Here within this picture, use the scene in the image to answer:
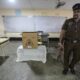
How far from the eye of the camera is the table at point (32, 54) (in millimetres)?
4523

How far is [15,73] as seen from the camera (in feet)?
11.3

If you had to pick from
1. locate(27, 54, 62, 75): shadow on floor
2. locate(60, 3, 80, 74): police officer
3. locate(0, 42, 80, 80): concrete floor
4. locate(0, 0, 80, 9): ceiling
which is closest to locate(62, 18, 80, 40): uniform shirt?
locate(60, 3, 80, 74): police officer

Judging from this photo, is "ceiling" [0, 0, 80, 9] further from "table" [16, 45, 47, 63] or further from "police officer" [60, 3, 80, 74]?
"police officer" [60, 3, 80, 74]

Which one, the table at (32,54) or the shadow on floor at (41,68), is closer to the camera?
the shadow on floor at (41,68)

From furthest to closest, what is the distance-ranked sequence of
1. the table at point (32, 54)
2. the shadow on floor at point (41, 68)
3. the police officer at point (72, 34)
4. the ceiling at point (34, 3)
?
the ceiling at point (34, 3) → the table at point (32, 54) → the shadow on floor at point (41, 68) → the police officer at point (72, 34)

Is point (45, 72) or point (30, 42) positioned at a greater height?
point (30, 42)

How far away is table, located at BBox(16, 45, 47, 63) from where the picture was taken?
4523 mm

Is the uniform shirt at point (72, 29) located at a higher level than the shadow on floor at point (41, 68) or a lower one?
higher

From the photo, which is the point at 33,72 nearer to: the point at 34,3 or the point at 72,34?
the point at 72,34

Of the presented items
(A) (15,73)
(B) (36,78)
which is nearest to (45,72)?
(B) (36,78)

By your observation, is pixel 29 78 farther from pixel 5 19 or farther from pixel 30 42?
pixel 5 19

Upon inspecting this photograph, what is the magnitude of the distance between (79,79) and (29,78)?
114 cm

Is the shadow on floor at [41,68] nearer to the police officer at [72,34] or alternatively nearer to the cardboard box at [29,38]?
the cardboard box at [29,38]

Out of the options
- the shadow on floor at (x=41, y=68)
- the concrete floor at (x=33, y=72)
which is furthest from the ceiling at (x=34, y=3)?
the concrete floor at (x=33, y=72)
